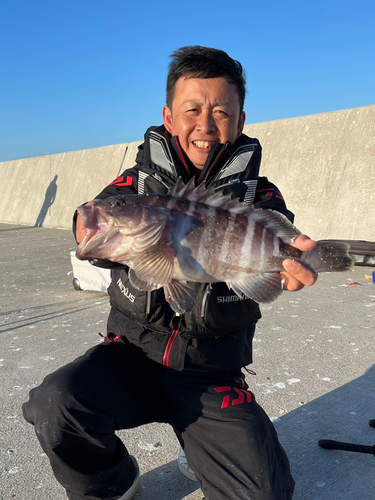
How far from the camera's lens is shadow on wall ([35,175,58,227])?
54.0ft

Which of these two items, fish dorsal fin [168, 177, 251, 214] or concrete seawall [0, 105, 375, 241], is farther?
concrete seawall [0, 105, 375, 241]

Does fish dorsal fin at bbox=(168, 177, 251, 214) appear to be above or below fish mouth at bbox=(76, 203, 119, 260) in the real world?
above

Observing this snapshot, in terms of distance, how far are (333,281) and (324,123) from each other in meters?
3.97

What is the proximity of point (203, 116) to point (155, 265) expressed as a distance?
3.52 feet

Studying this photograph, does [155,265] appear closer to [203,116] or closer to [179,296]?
[179,296]

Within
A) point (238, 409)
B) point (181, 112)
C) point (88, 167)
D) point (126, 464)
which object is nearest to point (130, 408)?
point (126, 464)

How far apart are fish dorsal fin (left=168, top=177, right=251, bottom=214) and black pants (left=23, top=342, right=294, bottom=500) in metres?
0.89

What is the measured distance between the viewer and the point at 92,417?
79.5 inches

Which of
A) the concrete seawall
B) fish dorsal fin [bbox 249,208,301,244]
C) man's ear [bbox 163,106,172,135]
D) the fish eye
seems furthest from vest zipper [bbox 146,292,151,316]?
the concrete seawall

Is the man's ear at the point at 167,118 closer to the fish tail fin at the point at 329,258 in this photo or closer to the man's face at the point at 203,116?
the man's face at the point at 203,116

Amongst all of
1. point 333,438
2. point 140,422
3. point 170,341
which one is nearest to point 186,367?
point 170,341

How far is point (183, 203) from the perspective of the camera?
6.64 feet

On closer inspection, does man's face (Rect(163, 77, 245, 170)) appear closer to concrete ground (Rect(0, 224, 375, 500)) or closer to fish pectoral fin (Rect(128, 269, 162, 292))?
fish pectoral fin (Rect(128, 269, 162, 292))

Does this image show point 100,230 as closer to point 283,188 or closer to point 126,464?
point 126,464
